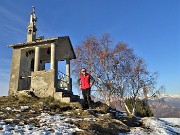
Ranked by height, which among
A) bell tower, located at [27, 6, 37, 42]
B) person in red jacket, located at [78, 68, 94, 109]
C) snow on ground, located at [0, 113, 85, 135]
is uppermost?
bell tower, located at [27, 6, 37, 42]

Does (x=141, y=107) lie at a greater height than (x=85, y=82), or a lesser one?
lesser

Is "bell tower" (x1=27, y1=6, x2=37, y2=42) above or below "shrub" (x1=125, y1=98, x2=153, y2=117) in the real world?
above

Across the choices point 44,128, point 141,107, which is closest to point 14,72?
point 44,128

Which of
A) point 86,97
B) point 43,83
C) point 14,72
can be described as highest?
point 14,72

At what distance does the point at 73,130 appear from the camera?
7.54 m

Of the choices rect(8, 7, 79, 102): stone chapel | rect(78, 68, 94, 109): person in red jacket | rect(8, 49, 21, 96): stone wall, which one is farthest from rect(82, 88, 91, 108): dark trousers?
rect(8, 49, 21, 96): stone wall

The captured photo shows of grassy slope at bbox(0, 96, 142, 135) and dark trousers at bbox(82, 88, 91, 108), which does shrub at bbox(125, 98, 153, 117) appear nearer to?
dark trousers at bbox(82, 88, 91, 108)

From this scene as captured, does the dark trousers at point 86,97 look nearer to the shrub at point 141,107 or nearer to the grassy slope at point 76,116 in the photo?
the grassy slope at point 76,116

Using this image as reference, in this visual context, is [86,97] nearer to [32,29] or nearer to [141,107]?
[32,29]

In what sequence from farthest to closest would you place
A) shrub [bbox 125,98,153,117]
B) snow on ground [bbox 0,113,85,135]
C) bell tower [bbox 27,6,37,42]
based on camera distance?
shrub [bbox 125,98,153,117] → bell tower [bbox 27,6,37,42] → snow on ground [bbox 0,113,85,135]

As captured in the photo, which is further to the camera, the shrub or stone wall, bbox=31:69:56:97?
the shrub

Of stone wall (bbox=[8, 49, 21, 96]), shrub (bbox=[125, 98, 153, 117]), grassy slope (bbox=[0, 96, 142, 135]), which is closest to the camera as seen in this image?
grassy slope (bbox=[0, 96, 142, 135])

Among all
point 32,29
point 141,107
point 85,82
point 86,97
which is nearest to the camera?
point 85,82

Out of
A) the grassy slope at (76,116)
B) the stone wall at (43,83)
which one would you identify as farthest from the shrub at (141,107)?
the grassy slope at (76,116)
